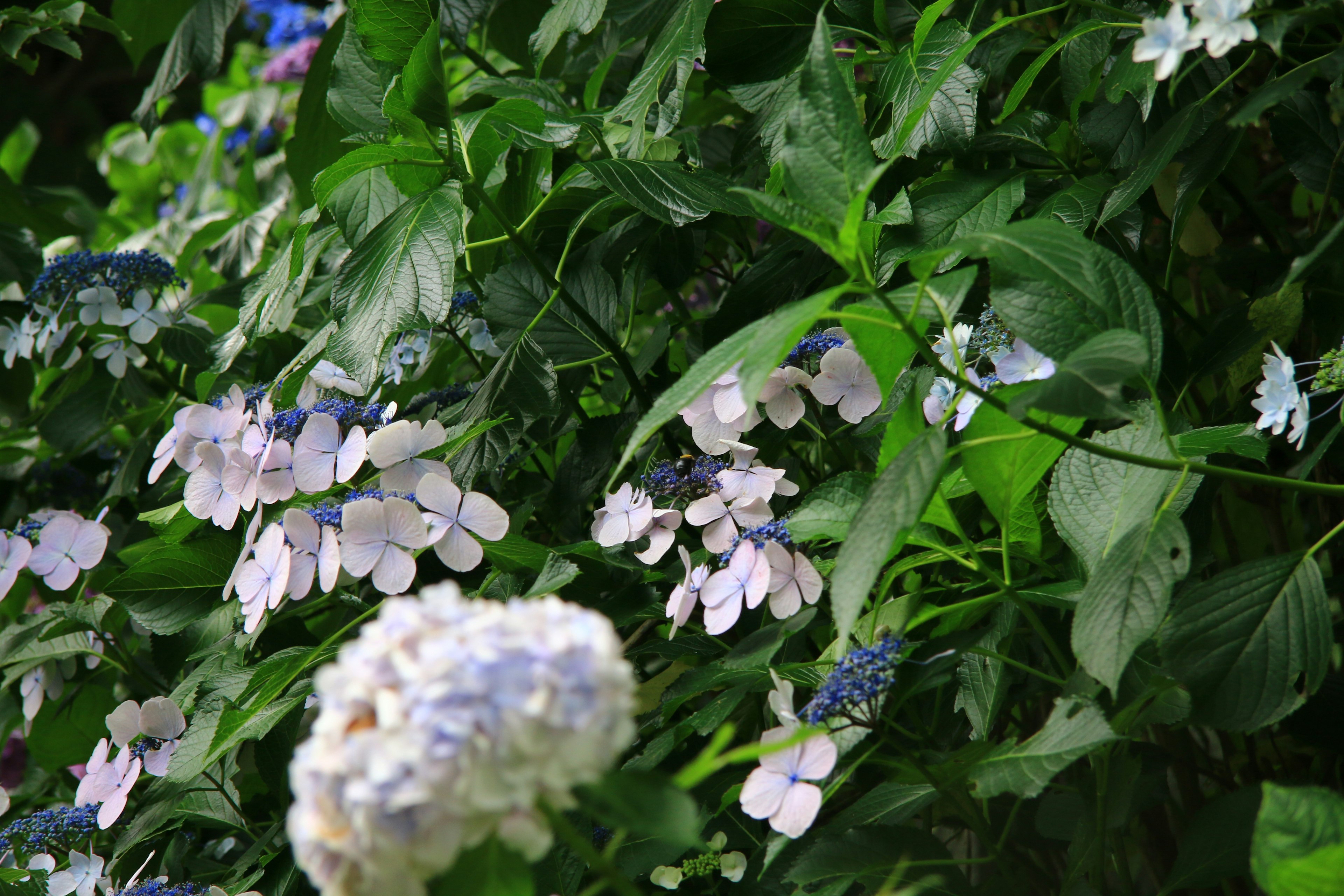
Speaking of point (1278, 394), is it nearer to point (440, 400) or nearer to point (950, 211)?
point (950, 211)

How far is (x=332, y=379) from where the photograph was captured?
0.86m

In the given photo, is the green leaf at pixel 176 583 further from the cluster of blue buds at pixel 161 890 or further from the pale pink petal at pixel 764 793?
the pale pink petal at pixel 764 793

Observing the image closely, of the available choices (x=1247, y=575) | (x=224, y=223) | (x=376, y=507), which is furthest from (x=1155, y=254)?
(x=224, y=223)

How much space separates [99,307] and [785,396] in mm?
826

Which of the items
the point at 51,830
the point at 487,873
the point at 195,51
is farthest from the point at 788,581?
the point at 195,51

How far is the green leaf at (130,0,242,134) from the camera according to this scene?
3.99ft

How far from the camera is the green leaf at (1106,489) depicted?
563 millimetres

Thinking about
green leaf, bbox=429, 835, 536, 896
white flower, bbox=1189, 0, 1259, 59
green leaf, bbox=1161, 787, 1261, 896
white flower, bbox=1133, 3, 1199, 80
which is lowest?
green leaf, bbox=1161, 787, 1261, 896

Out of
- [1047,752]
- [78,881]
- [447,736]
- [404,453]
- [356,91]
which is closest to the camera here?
[447,736]

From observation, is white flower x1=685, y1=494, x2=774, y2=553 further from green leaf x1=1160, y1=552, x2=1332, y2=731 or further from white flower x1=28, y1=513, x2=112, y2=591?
white flower x1=28, y1=513, x2=112, y2=591

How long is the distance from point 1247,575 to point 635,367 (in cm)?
50

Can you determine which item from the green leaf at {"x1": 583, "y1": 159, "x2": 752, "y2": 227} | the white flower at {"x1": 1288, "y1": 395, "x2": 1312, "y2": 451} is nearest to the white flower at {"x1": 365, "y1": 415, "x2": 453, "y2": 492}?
the green leaf at {"x1": 583, "y1": 159, "x2": 752, "y2": 227}

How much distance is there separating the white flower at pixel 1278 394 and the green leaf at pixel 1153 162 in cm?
14

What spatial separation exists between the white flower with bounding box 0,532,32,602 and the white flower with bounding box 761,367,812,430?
31.5 inches
